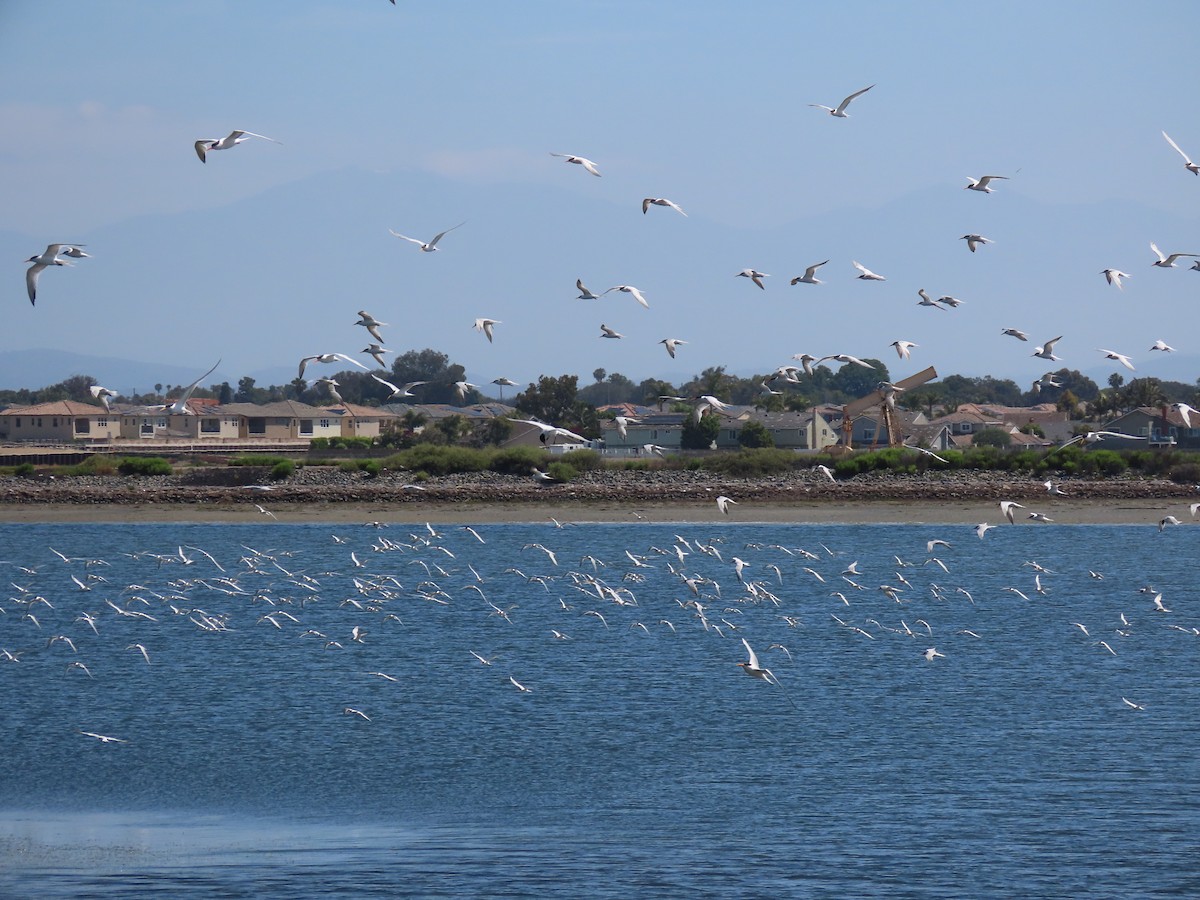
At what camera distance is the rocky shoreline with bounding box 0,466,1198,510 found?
65.6 meters

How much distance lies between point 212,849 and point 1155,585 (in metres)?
35.1

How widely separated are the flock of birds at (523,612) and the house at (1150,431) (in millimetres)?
30338

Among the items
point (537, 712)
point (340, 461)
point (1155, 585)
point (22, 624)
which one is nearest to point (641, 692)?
point (537, 712)

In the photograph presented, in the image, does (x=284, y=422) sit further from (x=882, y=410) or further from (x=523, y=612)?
(x=523, y=612)

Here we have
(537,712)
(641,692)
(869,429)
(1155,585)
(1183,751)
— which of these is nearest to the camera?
(1183,751)

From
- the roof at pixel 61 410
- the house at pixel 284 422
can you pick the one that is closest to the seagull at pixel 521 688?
the house at pixel 284 422

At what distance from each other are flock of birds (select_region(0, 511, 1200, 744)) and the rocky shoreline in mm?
9157

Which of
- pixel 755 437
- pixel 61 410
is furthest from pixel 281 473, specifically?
pixel 61 410

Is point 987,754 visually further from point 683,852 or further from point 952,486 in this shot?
point 952,486

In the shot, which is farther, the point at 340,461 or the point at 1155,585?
Answer: the point at 340,461

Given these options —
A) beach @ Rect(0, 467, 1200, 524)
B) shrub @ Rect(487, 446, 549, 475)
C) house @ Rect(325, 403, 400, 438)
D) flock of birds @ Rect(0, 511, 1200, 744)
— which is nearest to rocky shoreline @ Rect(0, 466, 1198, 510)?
beach @ Rect(0, 467, 1200, 524)

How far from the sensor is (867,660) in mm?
30922

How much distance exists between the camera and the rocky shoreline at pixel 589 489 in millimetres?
65625

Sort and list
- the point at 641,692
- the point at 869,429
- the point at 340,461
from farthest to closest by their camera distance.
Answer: the point at 869,429, the point at 340,461, the point at 641,692
